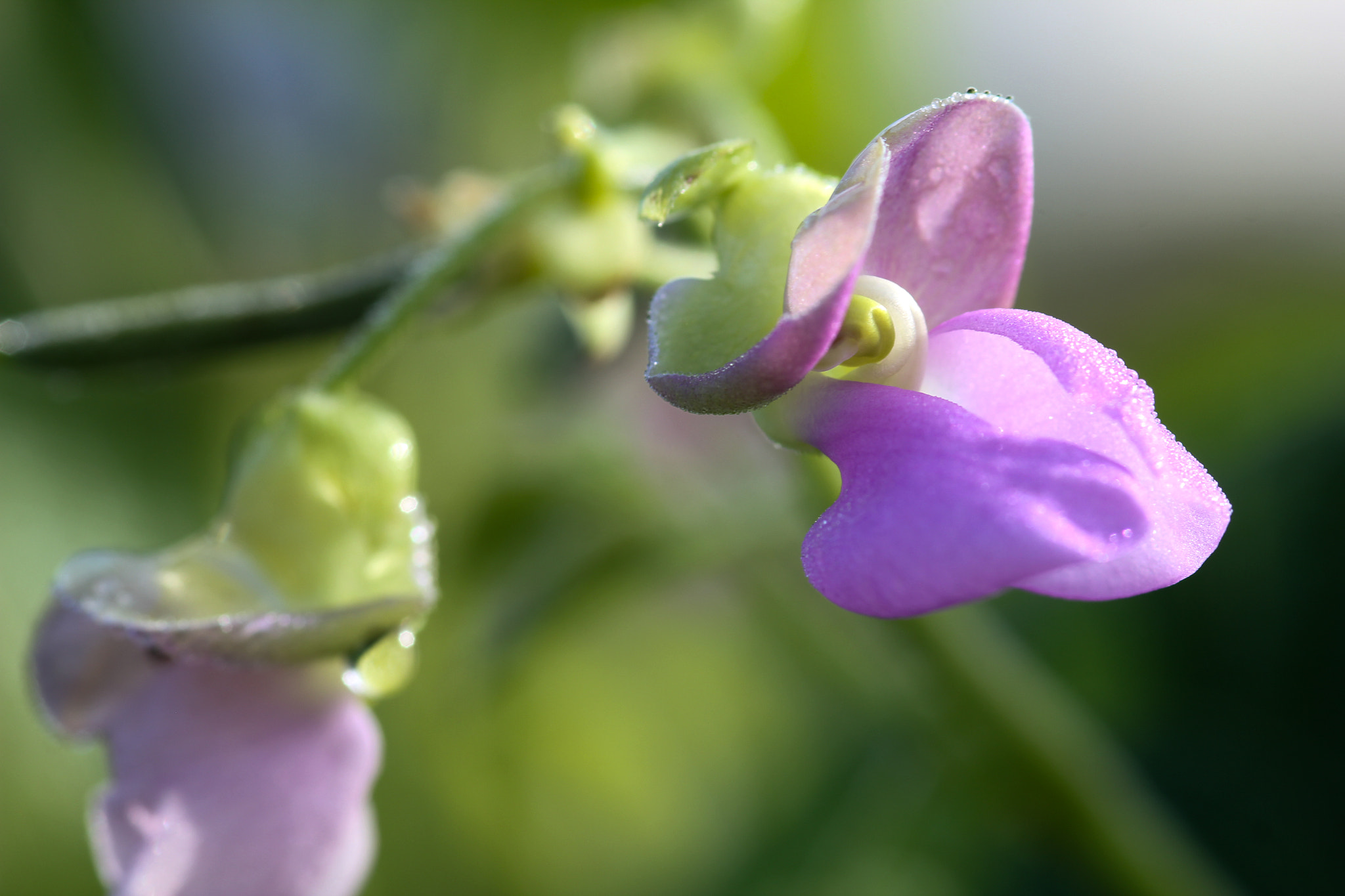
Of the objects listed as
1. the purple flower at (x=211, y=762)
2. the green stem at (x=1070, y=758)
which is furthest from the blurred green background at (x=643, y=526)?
the purple flower at (x=211, y=762)

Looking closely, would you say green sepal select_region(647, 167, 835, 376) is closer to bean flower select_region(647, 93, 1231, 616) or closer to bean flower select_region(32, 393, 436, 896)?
bean flower select_region(647, 93, 1231, 616)

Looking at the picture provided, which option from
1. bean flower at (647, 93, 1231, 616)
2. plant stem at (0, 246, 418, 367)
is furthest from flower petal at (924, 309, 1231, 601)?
plant stem at (0, 246, 418, 367)

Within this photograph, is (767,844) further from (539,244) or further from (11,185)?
(11,185)

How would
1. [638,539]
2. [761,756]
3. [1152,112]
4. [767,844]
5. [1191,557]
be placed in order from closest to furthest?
[1191,557], [638,539], [767,844], [761,756], [1152,112]

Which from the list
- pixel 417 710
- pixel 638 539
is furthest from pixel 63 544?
pixel 638 539

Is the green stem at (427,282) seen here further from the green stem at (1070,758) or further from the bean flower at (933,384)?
the green stem at (1070,758)

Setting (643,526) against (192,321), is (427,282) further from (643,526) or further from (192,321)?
(643,526)
